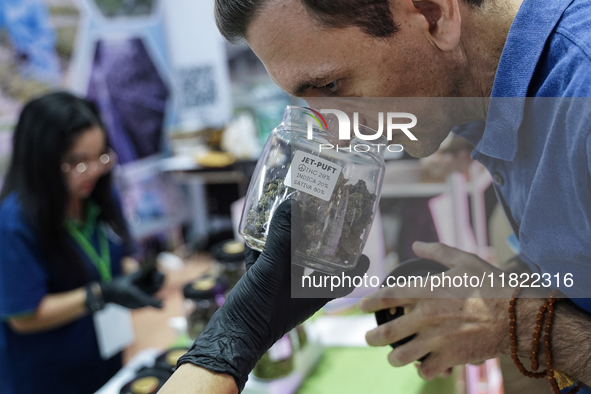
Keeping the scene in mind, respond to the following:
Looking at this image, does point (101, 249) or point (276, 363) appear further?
point (101, 249)

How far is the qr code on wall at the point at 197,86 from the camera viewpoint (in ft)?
13.3

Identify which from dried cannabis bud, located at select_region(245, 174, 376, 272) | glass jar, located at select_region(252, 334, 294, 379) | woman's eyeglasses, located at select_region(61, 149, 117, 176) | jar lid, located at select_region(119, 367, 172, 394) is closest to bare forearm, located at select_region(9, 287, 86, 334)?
woman's eyeglasses, located at select_region(61, 149, 117, 176)

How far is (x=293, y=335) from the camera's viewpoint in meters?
1.17

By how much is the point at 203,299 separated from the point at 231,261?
0.55 ft

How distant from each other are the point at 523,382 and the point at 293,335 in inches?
21.8

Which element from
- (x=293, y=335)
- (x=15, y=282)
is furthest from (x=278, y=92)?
(x=293, y=335)

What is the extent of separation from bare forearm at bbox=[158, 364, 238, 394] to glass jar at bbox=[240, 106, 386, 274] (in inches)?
8.2

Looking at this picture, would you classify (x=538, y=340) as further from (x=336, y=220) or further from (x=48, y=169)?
(x=48, y=169)

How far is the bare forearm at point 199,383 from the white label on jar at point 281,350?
414 mm

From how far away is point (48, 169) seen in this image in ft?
5.24

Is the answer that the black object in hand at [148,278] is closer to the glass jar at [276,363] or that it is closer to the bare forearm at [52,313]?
the bare forearm at [52,313]

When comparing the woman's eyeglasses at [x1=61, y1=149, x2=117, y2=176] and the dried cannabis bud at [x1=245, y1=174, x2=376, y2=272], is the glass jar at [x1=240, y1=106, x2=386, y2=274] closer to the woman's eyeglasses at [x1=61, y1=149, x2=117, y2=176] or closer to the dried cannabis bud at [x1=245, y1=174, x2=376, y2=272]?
the dried cannabis bud at [x1=245, y1=174, x2=376, y2=272]

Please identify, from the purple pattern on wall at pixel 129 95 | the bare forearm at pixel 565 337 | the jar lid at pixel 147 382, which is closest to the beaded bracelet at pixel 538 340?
the bare forearm at pixel 565 337

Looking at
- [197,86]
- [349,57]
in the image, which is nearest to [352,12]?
[349,57]
